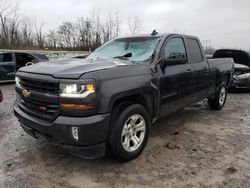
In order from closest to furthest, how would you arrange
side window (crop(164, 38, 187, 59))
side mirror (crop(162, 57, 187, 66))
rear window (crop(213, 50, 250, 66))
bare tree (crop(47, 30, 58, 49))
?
side mirror (crop(162, 57, 187, 66)) < side window (crop(164, 38, 187, 59)) < rear window (crop(213, 50, 250, 66)) < bare tree (crop(47, 30, 58, 49))

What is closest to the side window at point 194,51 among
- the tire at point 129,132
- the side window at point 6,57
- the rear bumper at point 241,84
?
the tire at point 129,132

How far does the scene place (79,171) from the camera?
11.6 feet

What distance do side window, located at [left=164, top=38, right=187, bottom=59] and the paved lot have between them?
4.77 ft

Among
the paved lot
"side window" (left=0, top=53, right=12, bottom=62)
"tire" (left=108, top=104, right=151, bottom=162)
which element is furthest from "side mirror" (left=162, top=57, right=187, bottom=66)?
"side window" (left=0, top=53, right=12, bottom=62)

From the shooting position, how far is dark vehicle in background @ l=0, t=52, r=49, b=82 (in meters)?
11.5

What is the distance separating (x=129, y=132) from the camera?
12.3ft

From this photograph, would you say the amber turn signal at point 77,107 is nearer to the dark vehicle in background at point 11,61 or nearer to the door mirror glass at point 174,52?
the door mirror glass at point 174,52

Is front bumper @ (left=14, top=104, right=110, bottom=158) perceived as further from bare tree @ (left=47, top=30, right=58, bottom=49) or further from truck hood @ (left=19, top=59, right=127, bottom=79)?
bare tree @ (left=47, top=30, right=58, bottom=49)

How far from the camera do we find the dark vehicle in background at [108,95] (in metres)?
3.13

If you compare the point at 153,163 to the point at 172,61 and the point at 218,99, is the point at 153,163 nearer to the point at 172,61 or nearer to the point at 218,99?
the point at 172,61

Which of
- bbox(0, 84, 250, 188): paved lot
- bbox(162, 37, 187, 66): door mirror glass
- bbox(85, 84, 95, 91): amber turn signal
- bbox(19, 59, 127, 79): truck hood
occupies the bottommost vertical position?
bbox(0, 84, 250, 188): paved lot

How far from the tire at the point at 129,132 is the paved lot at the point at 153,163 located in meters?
0.17

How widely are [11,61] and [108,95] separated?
9.90m

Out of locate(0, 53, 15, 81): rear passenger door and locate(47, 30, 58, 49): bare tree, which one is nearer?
locate(0, 53, 15, 81): rear passenger door
